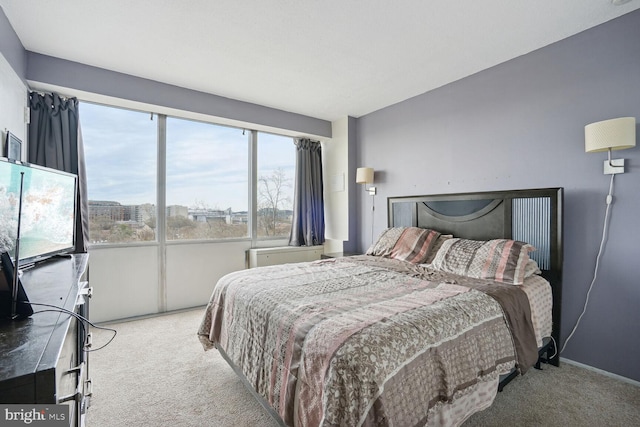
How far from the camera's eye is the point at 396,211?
12.4 feet

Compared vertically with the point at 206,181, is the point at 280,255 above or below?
below

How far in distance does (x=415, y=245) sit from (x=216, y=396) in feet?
7.26

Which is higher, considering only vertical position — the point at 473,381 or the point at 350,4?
the point at 350,4

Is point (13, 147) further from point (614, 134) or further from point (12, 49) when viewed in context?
point (614, 134)

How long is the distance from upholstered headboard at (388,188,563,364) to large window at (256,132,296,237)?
189cm

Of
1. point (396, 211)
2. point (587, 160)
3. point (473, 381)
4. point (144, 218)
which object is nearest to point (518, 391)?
point (473, 381)

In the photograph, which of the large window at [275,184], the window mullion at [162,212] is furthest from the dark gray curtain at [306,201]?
the window mullion at [162,212]

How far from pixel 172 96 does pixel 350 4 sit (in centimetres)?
226

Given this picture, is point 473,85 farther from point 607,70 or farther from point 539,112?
point 607,70

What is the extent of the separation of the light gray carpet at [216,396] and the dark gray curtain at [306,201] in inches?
87.2

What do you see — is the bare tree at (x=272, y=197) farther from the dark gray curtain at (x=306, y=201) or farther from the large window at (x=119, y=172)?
the large window at (x=119, y=172)

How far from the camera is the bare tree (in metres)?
4.38

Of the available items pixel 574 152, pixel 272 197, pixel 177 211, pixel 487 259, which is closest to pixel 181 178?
pixel 177 211

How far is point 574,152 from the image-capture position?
2.40m
